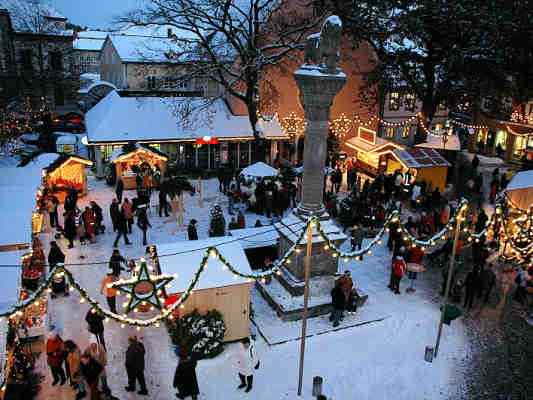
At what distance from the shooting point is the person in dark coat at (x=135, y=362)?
9.16m

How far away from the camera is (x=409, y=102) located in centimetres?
3106

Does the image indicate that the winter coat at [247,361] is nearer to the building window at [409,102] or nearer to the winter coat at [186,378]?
the winter coat at [186,378]

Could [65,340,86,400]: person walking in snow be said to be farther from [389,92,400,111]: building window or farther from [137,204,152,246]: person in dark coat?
[389,92,400,111]: building window

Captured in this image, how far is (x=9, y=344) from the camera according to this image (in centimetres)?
895

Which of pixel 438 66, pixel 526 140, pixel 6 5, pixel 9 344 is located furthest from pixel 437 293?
pixel 6 5

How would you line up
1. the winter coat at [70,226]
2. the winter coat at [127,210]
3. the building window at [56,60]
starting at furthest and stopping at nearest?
1. the building window at [56,60]
2. the winter coat at [127,210]
3. the winter coat at [70,226]

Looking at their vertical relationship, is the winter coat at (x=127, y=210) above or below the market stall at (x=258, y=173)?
below

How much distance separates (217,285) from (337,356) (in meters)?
3.14

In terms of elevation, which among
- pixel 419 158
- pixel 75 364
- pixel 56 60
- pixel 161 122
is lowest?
pixel 75 364

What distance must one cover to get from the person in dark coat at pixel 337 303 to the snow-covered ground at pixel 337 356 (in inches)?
9.7

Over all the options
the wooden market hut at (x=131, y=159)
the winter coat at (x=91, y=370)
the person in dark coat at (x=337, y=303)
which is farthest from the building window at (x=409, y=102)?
the winter coat at (x=91, y=370)

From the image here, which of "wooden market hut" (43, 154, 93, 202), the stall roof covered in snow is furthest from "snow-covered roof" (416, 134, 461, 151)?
"wooden market hut" (43, 154, 93, 202)

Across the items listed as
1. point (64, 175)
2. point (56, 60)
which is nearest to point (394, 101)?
point (64, 175)

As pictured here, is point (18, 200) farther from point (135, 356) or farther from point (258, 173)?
point (258, 173)
